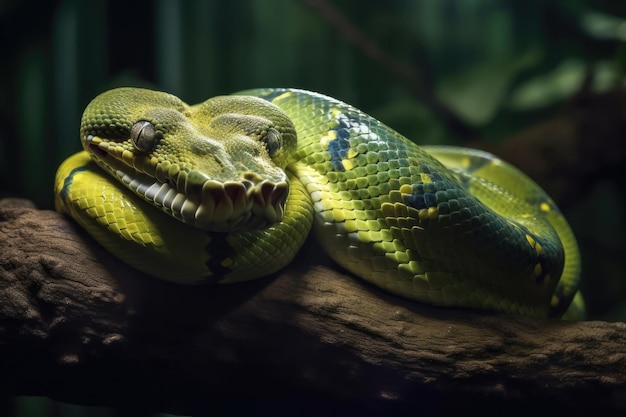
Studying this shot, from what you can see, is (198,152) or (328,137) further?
(328,137)

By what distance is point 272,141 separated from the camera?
188 centimetres

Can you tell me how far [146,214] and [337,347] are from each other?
0.80 m

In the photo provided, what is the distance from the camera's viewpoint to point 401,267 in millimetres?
1998

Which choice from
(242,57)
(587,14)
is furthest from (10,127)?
(587,14)

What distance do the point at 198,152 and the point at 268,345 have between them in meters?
0.69

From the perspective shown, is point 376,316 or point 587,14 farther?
point 587,14

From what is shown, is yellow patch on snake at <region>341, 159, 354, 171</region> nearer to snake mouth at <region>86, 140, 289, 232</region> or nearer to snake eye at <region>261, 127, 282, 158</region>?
snake eye at <region>261, 127, 282, 158</region>

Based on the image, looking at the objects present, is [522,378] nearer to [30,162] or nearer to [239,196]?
[239,196]

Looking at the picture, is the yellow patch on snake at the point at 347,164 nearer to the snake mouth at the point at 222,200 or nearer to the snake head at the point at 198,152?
the snake head at the point at 198,152

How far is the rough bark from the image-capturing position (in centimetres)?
172

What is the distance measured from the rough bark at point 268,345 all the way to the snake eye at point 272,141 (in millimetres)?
416

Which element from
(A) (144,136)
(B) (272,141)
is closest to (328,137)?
(B) (272,141)

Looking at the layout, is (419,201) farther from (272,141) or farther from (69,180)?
(69,180)

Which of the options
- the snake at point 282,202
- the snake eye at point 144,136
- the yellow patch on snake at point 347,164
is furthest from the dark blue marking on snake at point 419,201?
the snake eye at point 144,136
